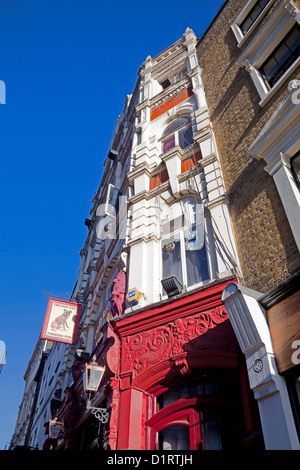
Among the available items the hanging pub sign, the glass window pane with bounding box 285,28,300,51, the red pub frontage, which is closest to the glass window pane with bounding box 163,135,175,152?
the glass window pane with bounding box 285,28,300,51

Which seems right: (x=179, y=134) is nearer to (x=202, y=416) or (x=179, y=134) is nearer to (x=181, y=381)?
(x=181, y=381)

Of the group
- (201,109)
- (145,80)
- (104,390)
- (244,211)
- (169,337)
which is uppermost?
(145,80)

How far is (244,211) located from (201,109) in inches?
204

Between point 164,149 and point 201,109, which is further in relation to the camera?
point 164,149

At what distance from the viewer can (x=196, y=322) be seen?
709 cm

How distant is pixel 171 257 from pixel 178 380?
3598 mm

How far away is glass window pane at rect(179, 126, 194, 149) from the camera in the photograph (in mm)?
12323

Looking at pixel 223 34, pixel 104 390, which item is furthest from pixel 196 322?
pixel 223 34

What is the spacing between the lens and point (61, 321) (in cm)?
1400

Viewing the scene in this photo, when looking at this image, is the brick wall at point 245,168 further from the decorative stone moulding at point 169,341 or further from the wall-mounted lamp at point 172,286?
the wall-mounted lamp at point 172,286

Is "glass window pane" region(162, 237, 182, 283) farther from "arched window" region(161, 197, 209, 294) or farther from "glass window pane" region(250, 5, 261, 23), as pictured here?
"glass window pane" region(250, 5, 261, 23)

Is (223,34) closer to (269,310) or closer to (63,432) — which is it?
(269,310)

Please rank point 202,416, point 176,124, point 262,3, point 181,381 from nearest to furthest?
1. point 202,416
2. point 181,381
3. point 262,3
4. point 176,124

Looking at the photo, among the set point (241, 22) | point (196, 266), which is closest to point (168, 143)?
point (241, 22)
